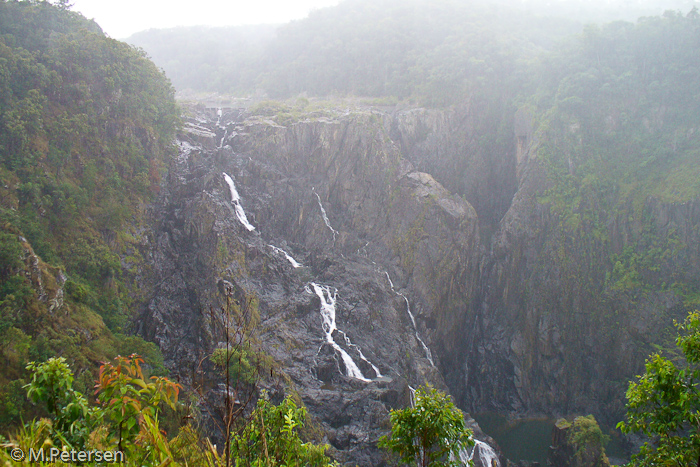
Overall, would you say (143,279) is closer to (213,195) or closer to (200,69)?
(213,195)

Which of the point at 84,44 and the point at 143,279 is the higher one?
the point at 84,44

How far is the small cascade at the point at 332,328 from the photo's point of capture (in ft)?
73.4

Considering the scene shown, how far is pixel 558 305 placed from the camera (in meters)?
29.2

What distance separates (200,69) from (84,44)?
35.9 m

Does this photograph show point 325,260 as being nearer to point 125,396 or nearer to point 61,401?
point 61,401

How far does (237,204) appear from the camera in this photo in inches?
1144

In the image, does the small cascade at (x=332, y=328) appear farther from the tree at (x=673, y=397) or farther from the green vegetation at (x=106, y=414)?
the green vegetation at (x=106, y=414)

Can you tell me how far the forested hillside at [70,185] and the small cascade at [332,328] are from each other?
900 cm

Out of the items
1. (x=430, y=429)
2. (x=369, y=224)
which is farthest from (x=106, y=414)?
(x=369, y=224)

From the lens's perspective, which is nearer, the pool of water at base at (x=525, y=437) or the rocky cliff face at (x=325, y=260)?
the rocky cliff face at (x=325, y=260)

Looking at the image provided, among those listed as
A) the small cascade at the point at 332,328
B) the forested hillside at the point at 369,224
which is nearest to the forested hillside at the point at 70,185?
the forested hillside at the point at 369,224

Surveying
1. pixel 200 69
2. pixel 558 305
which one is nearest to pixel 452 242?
→ pixel 558 305

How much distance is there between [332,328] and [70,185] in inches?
628

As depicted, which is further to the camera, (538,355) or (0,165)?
(538,355)
